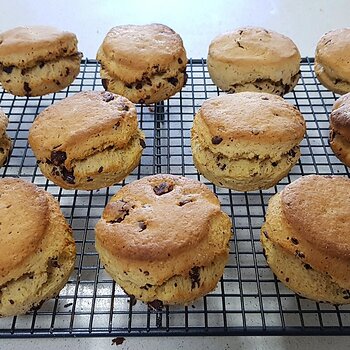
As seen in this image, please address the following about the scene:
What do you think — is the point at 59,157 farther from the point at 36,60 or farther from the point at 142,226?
the point at 36,60

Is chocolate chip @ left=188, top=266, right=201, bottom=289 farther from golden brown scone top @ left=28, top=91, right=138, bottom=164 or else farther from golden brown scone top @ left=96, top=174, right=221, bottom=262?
golden brown scone top @ left=28, top=91, right=138, bottom=164

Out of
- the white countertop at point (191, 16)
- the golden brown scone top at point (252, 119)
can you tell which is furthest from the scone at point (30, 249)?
the white countertop at point (191, 16)

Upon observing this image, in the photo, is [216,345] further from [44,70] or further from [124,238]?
[44,70]

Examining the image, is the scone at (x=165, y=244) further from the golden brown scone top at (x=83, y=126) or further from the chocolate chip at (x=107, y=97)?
the chocolate chip at (x=107, y=97)

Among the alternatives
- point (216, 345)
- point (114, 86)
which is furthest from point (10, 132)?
point (216, 345)

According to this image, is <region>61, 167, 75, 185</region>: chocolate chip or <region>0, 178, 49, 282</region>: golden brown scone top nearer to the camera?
<region>0, 178, 49, 282</region>: golden brown scone top

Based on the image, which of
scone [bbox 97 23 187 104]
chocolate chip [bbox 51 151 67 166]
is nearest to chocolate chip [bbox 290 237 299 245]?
chocolate chip [bbox 51 151 67 166]
